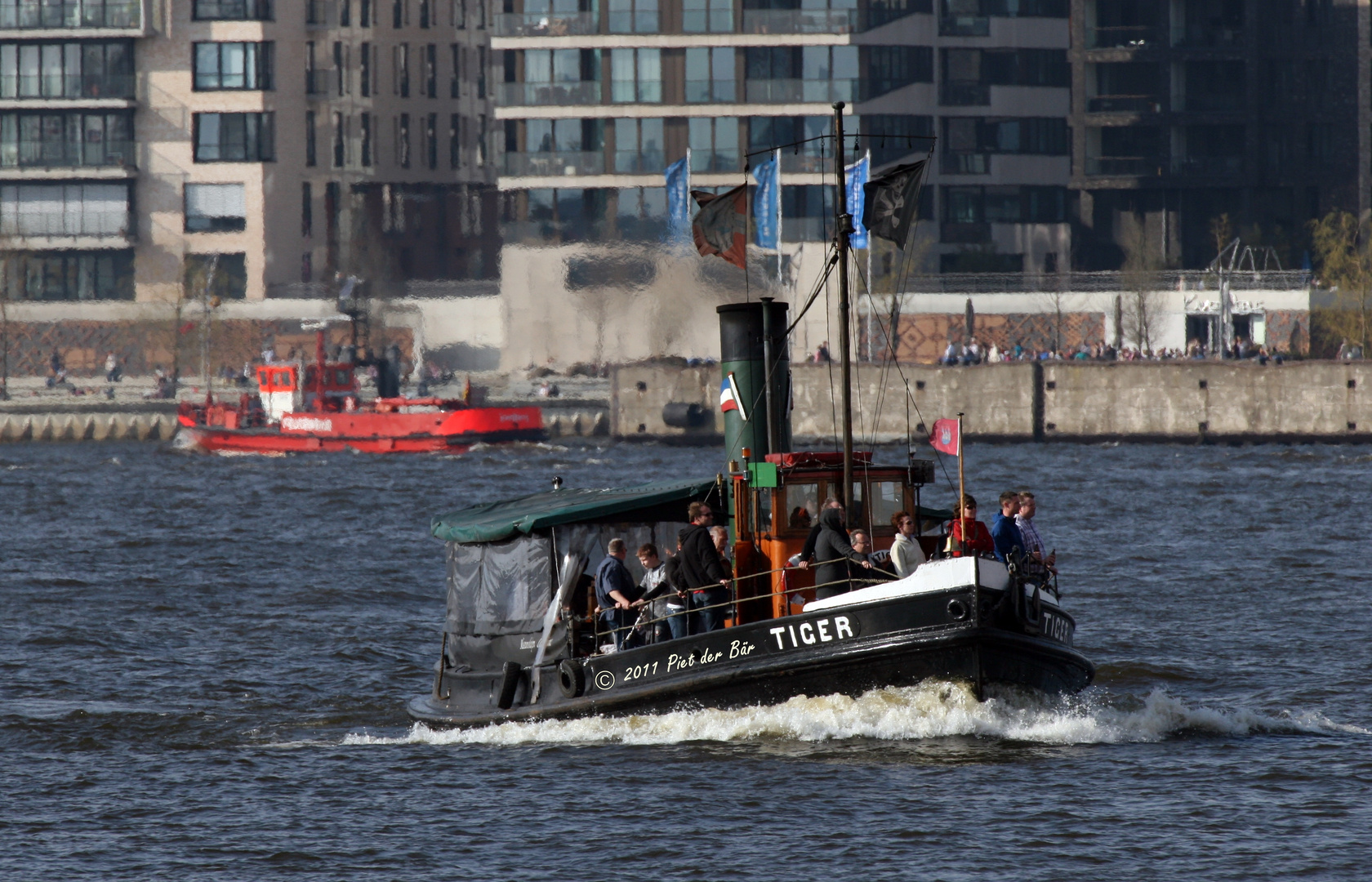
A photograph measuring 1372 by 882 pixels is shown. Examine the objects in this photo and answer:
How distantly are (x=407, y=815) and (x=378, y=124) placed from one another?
95.3 m

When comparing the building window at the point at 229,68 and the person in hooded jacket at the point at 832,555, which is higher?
the building window at the point at 229,68

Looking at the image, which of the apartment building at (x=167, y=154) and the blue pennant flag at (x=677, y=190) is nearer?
the blue pennant flag at (x=677, y=190)

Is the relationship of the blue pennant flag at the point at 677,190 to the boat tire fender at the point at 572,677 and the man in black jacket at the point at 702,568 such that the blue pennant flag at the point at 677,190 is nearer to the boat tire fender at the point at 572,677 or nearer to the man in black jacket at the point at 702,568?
the boat tire fender at the point at 572,677

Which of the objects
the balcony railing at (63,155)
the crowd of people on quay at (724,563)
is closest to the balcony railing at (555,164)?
the balcony railing at (63,155)

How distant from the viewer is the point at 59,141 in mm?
104750

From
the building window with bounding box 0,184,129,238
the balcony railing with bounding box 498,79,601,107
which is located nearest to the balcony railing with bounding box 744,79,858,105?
the balcony railing with bounding box 498,79,601,107

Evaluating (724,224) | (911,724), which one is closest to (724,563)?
(911,724)

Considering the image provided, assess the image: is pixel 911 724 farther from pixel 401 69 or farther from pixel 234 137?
pixel 401 69

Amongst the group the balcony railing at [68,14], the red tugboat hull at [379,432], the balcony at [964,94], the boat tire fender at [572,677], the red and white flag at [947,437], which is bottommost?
the boat tire fender at [572,677]

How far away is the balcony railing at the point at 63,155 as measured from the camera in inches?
4119

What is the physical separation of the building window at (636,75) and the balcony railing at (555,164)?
3.12 metres

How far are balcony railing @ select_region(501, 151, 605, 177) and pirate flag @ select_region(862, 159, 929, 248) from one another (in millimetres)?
72304

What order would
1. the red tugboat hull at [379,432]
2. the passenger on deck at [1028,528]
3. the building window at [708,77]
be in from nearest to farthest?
the passenger on deck at [1028,528] < the red tugboat hull at [379,432] < the building window at [708,77]

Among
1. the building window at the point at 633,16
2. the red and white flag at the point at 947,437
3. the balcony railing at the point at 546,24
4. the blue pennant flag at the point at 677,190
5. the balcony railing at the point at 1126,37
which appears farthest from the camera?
the balcony railing at the point at 1126,37
